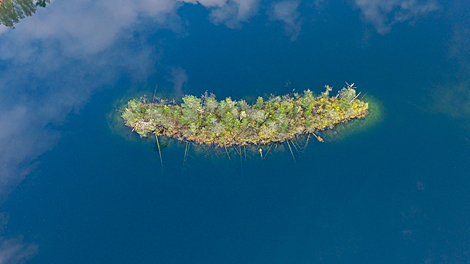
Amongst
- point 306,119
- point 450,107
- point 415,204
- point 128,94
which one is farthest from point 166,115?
point 450,107

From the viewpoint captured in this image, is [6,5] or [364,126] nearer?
[364,126]

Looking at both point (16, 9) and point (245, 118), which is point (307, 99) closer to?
point (245, 118)

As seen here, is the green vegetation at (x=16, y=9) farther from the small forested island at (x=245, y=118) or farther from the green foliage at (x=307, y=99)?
the green foliage at (x=307, y=99)

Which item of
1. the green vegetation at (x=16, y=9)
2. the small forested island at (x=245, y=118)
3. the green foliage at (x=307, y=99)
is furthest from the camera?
the green vegetation at (x=16, y=9)

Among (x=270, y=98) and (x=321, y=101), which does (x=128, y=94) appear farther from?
(x=321, y=101)

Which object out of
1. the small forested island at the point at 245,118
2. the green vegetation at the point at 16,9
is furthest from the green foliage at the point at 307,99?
the green vegetation at the point at 16,9

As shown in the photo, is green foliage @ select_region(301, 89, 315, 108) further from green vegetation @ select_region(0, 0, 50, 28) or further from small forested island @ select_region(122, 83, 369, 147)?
green vegetation @ select_region(0, 0, 50, 28)
